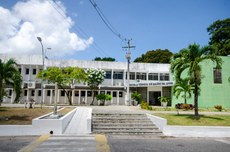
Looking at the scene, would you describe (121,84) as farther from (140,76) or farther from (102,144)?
(102,144)

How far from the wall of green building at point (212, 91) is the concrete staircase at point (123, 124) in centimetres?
1367

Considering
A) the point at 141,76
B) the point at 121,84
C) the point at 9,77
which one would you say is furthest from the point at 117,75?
the point at 9,77

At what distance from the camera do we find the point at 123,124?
42.9 feet

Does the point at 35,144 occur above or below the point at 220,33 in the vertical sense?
below

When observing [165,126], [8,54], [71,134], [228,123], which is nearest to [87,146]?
[71,134]

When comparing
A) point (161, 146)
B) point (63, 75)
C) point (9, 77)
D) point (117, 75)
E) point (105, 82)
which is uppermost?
point (117, 75)

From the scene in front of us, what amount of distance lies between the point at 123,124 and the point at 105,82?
21.3 m

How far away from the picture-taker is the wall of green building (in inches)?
1022

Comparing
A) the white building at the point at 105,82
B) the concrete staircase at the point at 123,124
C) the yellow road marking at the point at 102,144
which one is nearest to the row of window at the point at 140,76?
the white building at the point at 105,82

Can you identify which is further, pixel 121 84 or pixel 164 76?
pixel 164 76

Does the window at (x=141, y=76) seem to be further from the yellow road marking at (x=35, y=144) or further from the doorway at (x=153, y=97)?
the yellow road marking at (x=35, y=144)

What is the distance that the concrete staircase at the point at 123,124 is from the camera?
12.0 m

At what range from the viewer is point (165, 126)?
39.5 ft

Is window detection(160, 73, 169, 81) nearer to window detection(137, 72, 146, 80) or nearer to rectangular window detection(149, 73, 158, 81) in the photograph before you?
rectangular window detection(149, 73, 158, 81)
